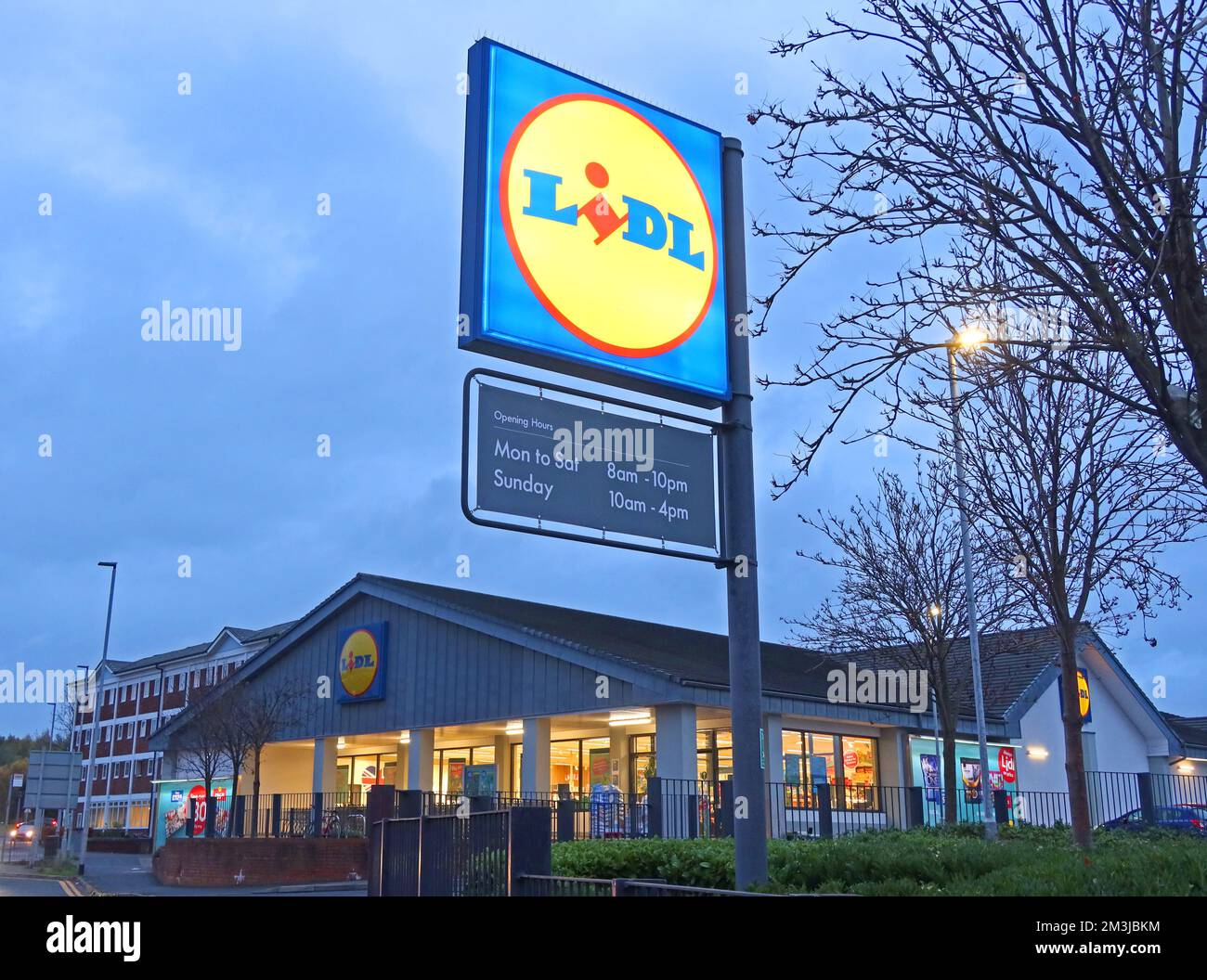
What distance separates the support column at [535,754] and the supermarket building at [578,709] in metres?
0.05

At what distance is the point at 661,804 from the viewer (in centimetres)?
2059

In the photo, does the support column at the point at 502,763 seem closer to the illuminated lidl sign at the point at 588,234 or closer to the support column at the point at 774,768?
the support column at the point at 774,768

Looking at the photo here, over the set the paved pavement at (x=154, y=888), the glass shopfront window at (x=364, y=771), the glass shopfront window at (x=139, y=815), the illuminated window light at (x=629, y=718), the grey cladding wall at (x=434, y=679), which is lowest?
the paved pavement at (x=154, y=888)

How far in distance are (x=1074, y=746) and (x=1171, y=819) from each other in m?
10.9

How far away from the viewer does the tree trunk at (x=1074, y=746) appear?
587 inches

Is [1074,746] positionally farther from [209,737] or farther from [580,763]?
[209,737]

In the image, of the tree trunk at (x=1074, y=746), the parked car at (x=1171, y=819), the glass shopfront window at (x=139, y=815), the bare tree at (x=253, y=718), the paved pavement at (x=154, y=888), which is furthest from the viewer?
the glass shopfront window at (x=139, y=815)

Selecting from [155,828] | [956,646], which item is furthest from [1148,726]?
[155,828]

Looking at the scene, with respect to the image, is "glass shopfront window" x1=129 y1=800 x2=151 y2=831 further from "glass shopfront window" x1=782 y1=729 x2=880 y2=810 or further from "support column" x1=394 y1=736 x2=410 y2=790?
"glass shopfront window" x1=782 y1=729 x2=880 y2=810

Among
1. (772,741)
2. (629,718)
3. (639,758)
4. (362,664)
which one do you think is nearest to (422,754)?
(362,664)

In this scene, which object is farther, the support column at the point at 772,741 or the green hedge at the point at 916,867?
the support column at the point at 772,741

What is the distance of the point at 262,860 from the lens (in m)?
28.6

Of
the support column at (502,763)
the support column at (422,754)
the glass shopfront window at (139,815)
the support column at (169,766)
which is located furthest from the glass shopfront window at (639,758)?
the glass shopfront window at (139,815)
